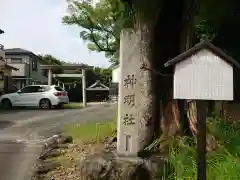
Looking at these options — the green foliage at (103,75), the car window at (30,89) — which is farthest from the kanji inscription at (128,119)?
the green foliage at (103,75)

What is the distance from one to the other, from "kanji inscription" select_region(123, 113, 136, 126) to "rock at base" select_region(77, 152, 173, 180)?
85cm

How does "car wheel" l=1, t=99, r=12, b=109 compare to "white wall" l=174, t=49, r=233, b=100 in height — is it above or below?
below

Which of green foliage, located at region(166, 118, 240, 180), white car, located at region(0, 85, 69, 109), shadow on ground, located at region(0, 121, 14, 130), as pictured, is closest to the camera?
green foliage, located at region(166, 118, 240, 180)

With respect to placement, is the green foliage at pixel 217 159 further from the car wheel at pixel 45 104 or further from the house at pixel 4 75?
the house at pixel 4 75

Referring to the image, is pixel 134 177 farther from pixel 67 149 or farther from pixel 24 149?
pixel 24 149

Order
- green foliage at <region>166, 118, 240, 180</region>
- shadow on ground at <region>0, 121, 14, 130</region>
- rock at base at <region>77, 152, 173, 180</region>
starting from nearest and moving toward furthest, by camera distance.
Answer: green foliage at <region>166, 118, 240, 180</region> → rock at base at <region>77, 152, 173, 180</region> → shadow on ground at <region>0, 121, 14, 130</region>

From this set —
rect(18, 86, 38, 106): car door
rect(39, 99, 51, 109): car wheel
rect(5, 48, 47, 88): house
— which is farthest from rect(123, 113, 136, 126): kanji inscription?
rect(5, 48, 47, 88): house

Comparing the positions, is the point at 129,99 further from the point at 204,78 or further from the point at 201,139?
the point at 204,78

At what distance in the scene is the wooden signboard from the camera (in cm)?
458

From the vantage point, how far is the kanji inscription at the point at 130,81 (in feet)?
25.4

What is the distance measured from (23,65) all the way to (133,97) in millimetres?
34129

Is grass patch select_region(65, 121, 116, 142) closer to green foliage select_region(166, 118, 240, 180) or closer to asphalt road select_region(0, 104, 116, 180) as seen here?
asphalt road select_region(0, 104, 116, 180)

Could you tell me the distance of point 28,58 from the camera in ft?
140

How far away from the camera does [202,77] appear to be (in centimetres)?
461
